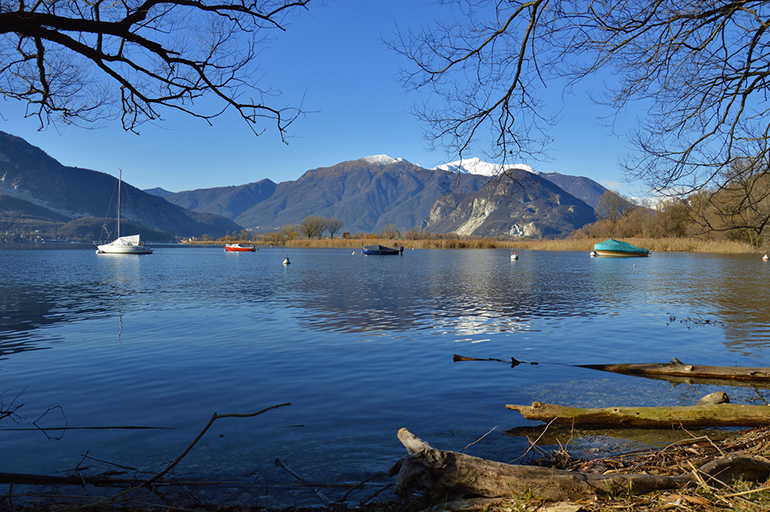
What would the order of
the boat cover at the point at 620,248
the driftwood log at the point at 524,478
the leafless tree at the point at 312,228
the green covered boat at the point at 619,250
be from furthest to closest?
the leafless tree at the point at 312,228 < the boat cover at the point at 620,248 < the green covered boat at the point at 619,250 < the driftwood log at the point at 524,478

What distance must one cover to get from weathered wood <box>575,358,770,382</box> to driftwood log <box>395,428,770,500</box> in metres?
5.86

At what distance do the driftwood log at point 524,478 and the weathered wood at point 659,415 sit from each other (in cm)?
266

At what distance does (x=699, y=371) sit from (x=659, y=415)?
11.6 feet

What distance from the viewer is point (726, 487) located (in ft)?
13.9

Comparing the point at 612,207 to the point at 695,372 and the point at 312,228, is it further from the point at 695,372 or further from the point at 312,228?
the point at 695,372

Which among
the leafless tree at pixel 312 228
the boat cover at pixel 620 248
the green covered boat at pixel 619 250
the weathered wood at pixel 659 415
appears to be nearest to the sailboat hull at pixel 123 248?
the green covered boat at pixel 619 250

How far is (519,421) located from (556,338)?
8152mm

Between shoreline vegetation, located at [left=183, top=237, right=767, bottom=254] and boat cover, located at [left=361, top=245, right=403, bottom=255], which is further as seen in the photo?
boat cover, located at [left=361, top=245, right=403, bottom=255]

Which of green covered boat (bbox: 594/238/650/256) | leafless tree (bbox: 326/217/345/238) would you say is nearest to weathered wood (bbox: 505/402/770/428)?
green covered boat (bbox: 594/238/650/256)

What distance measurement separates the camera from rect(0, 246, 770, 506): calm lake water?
666cm

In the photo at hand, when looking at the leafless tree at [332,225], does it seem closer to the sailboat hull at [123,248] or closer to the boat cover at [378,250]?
the boat cover at [378,250]

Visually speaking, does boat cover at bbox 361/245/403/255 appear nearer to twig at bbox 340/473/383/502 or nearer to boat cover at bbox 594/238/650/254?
boat cover at bbox 594/238/650/254

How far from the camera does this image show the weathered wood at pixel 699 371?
31.5 feet

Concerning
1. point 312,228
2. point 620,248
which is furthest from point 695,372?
point 312,228
